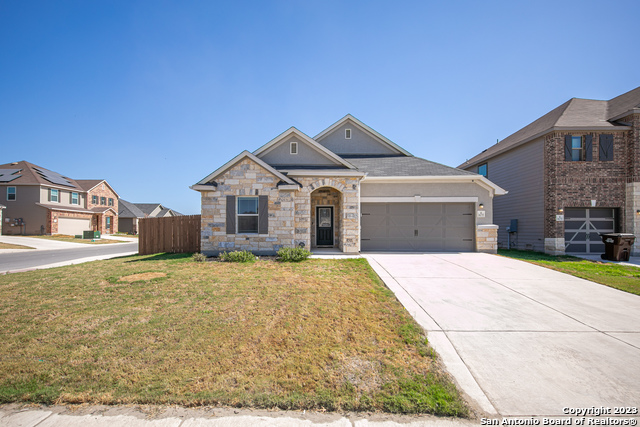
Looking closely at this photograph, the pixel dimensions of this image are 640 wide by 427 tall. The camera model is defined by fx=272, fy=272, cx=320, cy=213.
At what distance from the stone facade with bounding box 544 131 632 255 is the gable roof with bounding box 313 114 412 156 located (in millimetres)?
7036

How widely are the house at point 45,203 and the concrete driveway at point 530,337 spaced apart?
35.1 m

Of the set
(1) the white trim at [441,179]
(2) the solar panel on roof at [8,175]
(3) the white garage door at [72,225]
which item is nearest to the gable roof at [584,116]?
(1) the white trim at [441,179]

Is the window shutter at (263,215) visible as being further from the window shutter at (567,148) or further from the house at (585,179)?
the window shutter at (567,148)

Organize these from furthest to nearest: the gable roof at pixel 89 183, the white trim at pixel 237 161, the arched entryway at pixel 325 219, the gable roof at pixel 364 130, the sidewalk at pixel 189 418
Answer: the gable roof at pixel 89 183 < the gable roof at pixel 364 130 < the arched entryway at pixel 325 219 < the white trim at pixel 237 161 < the sidewalk at pixel 189 418

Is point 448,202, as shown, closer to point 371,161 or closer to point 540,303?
point 371,161

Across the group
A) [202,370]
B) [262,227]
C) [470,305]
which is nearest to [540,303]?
[470,305]

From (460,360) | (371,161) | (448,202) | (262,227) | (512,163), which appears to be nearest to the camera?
(460,360)

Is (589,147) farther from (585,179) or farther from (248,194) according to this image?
(248,194)

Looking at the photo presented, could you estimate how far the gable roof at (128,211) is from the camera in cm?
3876

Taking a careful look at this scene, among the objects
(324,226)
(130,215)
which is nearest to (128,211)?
(130,215)

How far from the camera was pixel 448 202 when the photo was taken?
1277 cm

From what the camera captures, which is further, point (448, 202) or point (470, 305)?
point (448, 202)

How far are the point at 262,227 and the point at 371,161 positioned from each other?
23.8ft

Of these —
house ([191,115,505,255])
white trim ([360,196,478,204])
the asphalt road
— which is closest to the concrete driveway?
house ([191,115,505,255])
